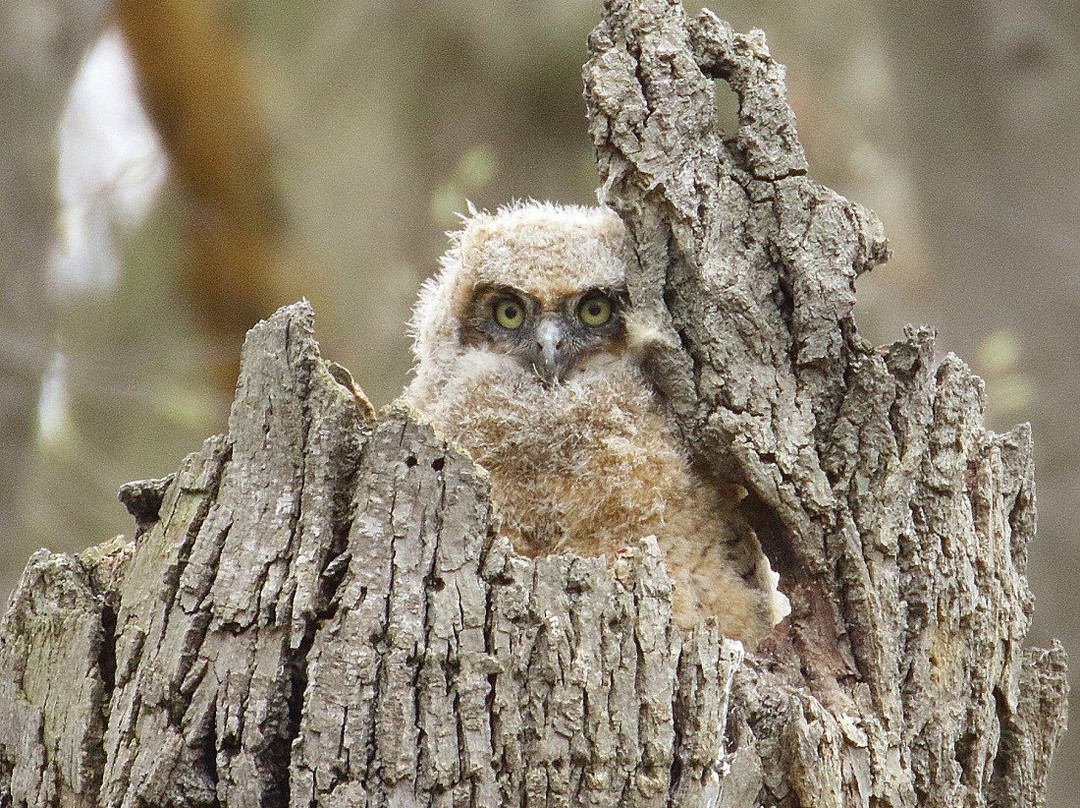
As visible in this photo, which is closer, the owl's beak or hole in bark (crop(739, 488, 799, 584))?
hole in bark (crop(739, 488, 799, 584))

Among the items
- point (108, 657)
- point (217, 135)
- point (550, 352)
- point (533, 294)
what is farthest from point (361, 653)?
point (217, 135)

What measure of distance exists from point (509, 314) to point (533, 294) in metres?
0.11

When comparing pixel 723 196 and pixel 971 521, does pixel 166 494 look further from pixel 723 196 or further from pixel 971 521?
pixel 971 521

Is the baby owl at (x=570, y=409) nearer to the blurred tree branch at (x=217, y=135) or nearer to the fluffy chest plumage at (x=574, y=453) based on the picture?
the fluffy chest plumage at (x=574, y=453)

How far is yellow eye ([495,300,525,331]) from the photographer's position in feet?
10.0

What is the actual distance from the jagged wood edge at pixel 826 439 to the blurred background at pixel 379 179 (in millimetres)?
2312

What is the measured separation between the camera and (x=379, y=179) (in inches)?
307

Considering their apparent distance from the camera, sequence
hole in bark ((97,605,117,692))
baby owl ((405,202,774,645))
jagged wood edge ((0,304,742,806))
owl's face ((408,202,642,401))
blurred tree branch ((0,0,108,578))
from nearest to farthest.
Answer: jagged wood edge ((0,304,742,806))
hole in bark ((97,605,117,692))
baby owl ((405,202,774,645))
owl's face ((408,202,642,401))
blurred tree branch ((0,0,108,578))

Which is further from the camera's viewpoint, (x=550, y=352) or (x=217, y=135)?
(x=217, y=135)

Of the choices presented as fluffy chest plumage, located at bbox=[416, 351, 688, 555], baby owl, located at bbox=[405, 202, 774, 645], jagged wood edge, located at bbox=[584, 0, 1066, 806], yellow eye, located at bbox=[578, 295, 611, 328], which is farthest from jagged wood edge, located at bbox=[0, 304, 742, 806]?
yellow eye, located at bbox=[578, 295, 611, 328]

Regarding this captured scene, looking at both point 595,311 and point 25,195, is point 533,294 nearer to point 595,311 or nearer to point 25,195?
point 595,311

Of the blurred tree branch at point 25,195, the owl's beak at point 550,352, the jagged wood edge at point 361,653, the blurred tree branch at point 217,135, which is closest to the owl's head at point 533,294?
the owl's beak at point 550,352

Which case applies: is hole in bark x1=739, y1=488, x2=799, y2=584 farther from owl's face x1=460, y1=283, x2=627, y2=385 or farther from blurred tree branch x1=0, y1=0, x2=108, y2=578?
blurred tree branch x1=0, y1=0, x2=108, y2=578

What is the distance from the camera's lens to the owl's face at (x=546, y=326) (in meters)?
2.85
